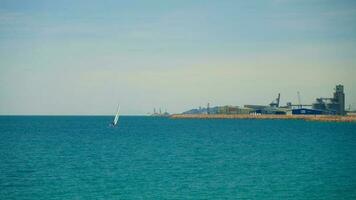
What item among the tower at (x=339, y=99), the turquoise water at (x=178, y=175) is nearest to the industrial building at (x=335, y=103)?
the tower at (x=339, y=99)

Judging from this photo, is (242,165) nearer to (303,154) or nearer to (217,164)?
(217,164)

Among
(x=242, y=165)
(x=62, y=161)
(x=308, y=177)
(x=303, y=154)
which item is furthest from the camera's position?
(x=303, y=154)

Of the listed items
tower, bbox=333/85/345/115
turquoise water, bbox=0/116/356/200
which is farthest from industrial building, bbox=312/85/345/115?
turquoise water, bbox=0/116/356/200

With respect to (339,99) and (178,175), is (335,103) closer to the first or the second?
(339,99)

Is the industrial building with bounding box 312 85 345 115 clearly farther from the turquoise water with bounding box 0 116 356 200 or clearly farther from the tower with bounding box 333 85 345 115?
the turquoise water with bounding box 0 116 356 200

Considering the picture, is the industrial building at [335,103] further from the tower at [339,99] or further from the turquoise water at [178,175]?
the turquoise water at [178,175]

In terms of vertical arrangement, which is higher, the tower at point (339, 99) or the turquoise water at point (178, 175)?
the tower at point (339, 99)

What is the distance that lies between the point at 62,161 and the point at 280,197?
2485 centimetres

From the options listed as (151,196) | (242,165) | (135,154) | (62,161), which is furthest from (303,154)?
(151,196)

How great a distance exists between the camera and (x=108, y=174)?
1518 inches

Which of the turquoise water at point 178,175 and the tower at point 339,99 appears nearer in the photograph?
the turquoise water at point 178,175

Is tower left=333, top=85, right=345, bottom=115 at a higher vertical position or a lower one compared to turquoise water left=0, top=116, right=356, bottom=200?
higher

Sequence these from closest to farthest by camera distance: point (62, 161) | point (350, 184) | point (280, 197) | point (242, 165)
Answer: point (280, 197) < point (350, 184) < point (242, 165) < point (62, 161)

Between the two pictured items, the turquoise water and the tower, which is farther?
the tower
